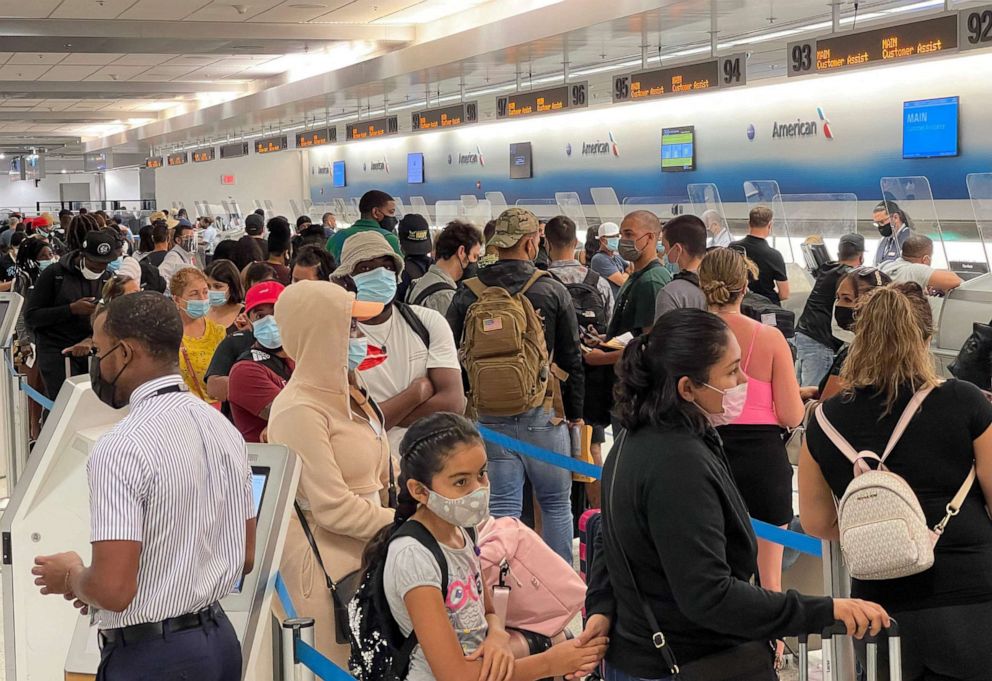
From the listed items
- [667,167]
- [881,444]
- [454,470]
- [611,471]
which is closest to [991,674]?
[881,444]

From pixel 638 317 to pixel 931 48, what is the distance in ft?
14.4

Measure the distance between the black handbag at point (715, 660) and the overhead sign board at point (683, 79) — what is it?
8945 millimetres

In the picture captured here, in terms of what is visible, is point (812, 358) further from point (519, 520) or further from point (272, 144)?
point (272, 144)

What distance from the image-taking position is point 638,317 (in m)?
5.55

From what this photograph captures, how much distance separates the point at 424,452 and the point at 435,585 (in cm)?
34

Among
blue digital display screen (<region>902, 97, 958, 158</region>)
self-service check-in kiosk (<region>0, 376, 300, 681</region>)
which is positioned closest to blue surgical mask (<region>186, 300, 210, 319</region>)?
self-service check-in kiosk (<region>0, 376, 300, 681</region>)

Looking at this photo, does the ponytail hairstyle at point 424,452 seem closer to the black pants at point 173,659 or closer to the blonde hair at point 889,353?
the black pants at point 173,659

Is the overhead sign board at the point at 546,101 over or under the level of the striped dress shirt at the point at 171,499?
over

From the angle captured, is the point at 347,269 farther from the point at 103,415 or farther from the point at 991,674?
the point at 991,674

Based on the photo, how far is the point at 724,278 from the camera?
14.9 feet

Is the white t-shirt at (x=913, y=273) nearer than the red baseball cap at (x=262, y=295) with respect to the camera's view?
No

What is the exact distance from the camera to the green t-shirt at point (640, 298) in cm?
551

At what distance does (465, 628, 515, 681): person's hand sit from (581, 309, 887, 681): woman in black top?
0.20 m

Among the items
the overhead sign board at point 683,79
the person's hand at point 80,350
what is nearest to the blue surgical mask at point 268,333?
the person's hand at point 80,350
